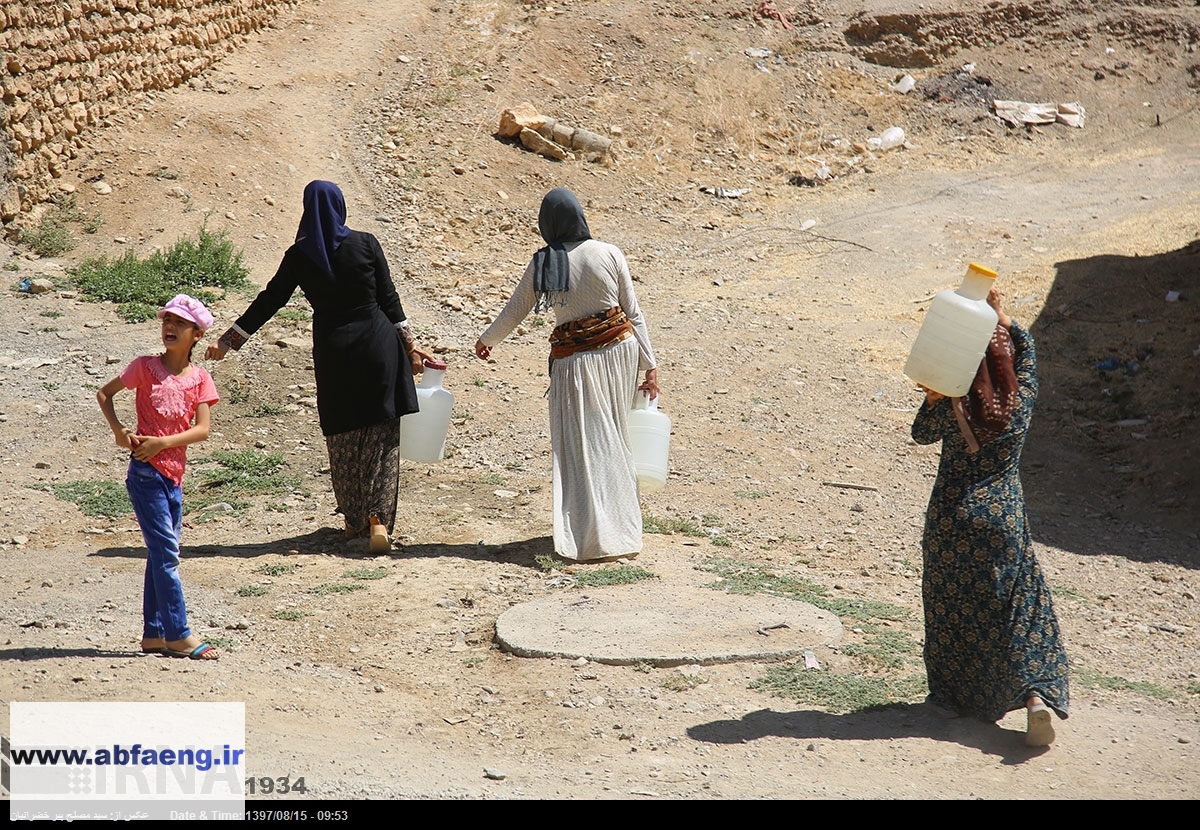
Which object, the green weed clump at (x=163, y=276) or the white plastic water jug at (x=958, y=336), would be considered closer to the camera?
the white plastic water jug at (x=958, y=336)

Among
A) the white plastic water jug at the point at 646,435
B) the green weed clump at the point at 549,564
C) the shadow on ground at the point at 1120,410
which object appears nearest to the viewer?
the green weed clump at the point at 549,564

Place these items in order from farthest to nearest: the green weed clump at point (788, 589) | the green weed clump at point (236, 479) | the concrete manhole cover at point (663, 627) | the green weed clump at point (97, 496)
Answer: the green weed clump at point (236, 479)
the green weed clump at point (97, 496)
the green weed clump at point (788, 589)
the concrete manhole cover at point (663, 627)

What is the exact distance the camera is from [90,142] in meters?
9.99

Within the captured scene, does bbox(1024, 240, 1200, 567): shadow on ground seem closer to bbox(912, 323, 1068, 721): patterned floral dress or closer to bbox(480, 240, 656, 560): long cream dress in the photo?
bbox(480, 240, 656, 560): long cream dress

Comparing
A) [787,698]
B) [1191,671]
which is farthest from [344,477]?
[1191,671]

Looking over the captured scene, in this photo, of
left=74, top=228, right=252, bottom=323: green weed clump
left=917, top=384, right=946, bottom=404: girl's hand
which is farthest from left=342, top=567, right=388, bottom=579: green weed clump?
left=74, top=228, right=252, bottom=323: green weed clump

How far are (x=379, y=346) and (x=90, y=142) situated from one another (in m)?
6.38

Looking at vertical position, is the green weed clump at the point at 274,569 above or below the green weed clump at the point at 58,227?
below

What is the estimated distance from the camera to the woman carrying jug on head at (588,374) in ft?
16.5

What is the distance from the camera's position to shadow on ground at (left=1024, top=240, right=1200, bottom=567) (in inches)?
261

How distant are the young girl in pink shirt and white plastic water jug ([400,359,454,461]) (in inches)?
61.8

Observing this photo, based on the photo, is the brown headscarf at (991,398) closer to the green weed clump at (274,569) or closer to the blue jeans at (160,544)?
the blue jeans at (160,544)

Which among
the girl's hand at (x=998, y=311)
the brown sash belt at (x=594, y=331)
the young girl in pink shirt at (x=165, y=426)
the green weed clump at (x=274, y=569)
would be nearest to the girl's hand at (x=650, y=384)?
the brown sash belt at (x=594, y=331)

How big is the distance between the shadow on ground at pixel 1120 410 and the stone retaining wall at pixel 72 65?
26.3 feet
